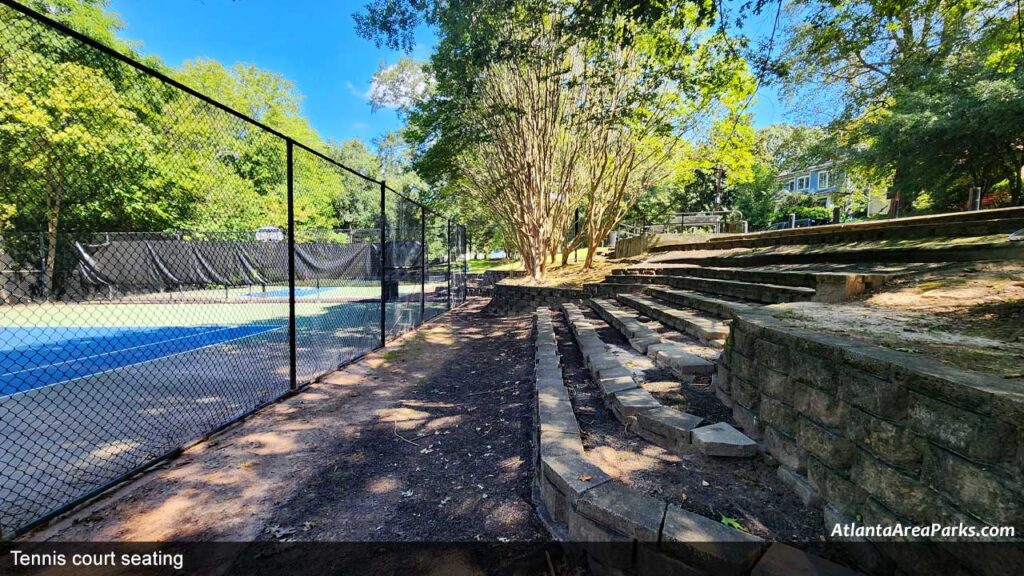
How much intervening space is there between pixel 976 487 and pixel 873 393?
39 centimetres

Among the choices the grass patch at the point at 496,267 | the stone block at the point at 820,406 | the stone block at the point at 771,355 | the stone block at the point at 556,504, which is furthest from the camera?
the grass patch at the point at 496,267

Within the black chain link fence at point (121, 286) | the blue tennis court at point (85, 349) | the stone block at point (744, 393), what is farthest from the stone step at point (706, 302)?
the blue tennis court at point (85, 349)

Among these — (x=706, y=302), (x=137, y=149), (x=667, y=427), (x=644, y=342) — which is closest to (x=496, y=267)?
(x=137, y=149)

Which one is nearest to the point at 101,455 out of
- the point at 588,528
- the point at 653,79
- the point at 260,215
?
the point at 588,528

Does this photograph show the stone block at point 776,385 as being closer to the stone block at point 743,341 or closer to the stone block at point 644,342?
the stone block at point 743,341

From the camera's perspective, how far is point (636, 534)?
1.48 meters

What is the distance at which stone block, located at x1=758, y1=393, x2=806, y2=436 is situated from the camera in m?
1.86

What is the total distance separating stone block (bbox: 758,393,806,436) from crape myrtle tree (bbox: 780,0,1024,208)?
741 cm

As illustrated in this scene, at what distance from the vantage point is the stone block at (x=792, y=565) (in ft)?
4.10

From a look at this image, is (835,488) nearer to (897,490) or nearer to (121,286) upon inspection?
(897,490)

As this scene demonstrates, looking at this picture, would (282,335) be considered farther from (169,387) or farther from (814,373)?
(814,373)

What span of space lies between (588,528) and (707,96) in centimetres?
903

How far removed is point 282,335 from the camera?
8.01 metres

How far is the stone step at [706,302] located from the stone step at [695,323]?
10cm
